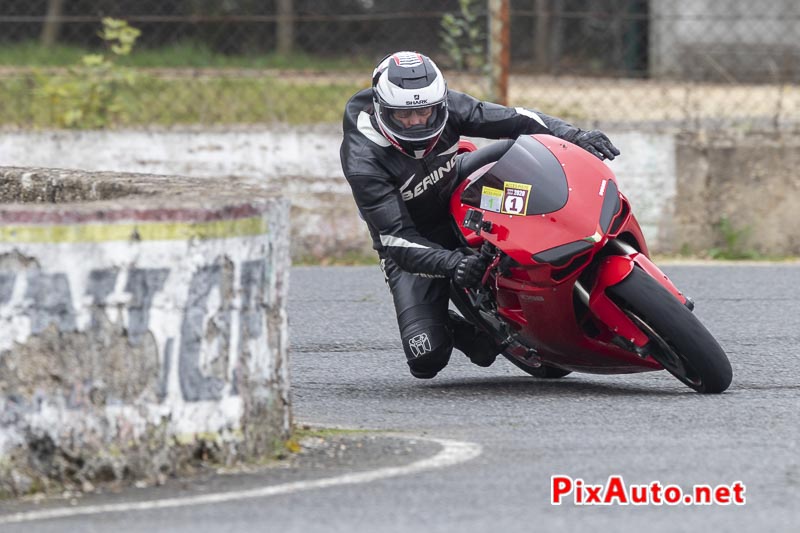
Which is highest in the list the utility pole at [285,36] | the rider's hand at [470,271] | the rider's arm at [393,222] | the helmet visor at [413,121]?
the utility pole at [285,36]

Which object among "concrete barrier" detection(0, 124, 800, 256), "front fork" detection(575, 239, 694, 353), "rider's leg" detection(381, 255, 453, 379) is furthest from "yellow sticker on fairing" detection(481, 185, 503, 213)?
"concrete barrier" detection(0, 124, 800, 256)

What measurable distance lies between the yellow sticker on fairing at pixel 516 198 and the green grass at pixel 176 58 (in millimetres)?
6099

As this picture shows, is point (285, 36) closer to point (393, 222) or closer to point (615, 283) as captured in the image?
point (393, 222)

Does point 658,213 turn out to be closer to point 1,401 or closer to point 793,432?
point 793,432

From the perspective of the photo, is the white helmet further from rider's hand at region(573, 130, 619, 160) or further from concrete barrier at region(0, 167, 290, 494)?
concrete barrier at region(0, 167, 290, 494)

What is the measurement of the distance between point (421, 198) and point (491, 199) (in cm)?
58

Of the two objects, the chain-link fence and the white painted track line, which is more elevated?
the chain-link fence

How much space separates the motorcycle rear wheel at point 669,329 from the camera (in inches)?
218

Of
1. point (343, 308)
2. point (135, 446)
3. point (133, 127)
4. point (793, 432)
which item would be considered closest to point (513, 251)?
point (793, 432)

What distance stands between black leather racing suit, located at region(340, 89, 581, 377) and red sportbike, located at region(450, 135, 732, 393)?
234mm

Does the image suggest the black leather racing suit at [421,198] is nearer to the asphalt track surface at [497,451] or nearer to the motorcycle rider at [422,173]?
the motorcycle rider at [422,173]

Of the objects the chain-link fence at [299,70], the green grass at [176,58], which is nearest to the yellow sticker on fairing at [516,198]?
the chain-link fence at [299,70]

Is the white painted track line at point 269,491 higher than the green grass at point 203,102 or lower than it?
lower

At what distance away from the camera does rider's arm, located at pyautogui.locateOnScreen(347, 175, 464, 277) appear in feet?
20.1
